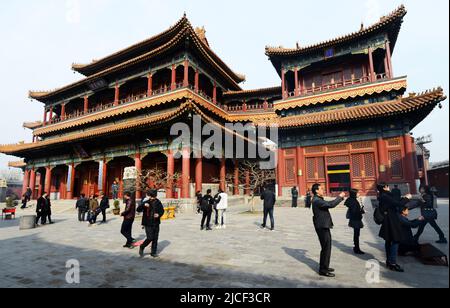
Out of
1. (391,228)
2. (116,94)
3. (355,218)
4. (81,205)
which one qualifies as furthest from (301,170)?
(116,94)

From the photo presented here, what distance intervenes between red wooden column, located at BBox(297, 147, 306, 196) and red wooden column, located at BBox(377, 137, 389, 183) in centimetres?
420

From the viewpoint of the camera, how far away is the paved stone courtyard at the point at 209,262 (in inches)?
148

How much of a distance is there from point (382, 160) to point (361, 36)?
851 centimetres

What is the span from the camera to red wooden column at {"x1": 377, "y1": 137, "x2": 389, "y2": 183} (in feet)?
46.0

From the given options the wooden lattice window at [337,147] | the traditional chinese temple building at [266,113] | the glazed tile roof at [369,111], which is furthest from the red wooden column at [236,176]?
the wooden lattice window at [337,147]

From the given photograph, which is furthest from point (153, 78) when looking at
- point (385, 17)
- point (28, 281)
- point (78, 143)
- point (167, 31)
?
point (28, 281)

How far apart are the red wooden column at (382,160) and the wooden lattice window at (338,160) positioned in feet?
5.50

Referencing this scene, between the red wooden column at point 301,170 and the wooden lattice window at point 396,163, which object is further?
the red wooden column at point 301,170

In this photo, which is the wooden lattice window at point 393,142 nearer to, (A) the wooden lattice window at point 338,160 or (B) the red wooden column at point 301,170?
(A) the wooden lattice window at point 338,160

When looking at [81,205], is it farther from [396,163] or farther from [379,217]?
[396,163]

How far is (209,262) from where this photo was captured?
4742 mm

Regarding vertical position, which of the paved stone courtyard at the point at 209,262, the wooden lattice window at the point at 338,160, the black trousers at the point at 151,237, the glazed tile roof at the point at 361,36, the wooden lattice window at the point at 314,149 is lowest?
the paved stone courtyard at the point at 209,262

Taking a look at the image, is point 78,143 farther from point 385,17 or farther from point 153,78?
point 385,17
